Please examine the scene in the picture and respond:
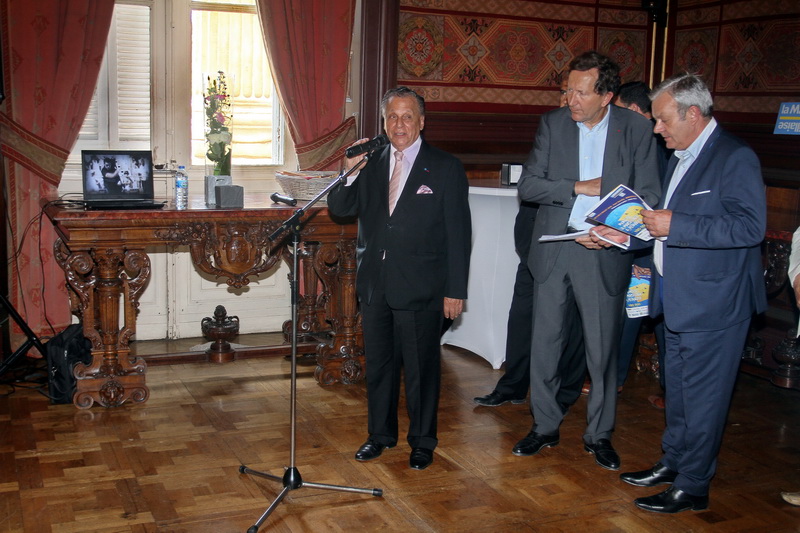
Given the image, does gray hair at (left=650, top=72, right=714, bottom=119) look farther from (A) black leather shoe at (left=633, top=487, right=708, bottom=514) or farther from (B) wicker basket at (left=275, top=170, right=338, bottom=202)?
(B) wicker basket at (left=275, top=170, right=338, bottom=202)

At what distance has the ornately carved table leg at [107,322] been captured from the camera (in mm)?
4293

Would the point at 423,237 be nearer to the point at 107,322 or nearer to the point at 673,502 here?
the point at 673,502

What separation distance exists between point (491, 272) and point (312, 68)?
5.79 feet

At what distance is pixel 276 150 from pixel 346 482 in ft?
9.58

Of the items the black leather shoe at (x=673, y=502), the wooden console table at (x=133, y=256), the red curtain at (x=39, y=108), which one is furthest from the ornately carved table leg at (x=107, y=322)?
the black leather shoe at (x=673, y=502)

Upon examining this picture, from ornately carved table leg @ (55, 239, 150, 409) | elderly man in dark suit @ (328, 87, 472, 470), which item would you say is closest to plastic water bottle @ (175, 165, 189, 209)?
ornately carved table leg @ (55, 239, 150, 409)

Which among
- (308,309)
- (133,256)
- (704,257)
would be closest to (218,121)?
(133,256)

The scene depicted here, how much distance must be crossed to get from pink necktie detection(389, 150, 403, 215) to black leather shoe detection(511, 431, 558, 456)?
1.21 meters

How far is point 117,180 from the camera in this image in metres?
4.38

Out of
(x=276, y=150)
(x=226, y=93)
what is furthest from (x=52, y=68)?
(x=276, y=150)

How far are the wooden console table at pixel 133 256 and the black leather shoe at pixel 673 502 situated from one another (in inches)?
78.5

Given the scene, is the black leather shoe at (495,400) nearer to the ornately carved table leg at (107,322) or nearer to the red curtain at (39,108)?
the ornately carved table leg at (107,322)

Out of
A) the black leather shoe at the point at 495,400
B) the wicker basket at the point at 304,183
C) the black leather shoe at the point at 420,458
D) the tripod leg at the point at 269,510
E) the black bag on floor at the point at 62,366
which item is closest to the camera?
the tripod leg at the point at 269,510

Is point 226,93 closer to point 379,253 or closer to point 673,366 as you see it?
point 379,253
